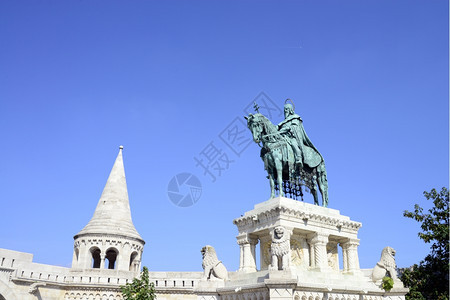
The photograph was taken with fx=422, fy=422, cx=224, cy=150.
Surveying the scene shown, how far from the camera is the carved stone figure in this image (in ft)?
43.7

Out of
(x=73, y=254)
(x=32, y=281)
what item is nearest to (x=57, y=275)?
(x=32, y=281)

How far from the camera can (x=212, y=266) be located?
15805 mm

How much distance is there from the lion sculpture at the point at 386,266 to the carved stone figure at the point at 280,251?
14.6 feet

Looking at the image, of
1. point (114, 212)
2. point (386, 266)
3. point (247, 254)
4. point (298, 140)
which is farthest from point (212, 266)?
point (114, 212)

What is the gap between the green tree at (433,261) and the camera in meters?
20.5

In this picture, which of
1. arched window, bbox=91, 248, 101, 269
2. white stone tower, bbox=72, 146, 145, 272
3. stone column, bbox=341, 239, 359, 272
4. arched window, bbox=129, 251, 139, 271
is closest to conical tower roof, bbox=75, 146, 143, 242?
white stone tower, bbox=72, 146, 145, 272

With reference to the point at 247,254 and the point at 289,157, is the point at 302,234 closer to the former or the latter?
the point at 247,254

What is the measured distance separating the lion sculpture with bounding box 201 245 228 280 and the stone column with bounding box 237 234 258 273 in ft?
2.34

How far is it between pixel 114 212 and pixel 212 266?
25299mm

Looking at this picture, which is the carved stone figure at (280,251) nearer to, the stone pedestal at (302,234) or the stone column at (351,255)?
the stone pedestal at (302,234)

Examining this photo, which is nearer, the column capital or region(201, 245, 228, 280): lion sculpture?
region(201, 245, 228, 280): lion sculpture

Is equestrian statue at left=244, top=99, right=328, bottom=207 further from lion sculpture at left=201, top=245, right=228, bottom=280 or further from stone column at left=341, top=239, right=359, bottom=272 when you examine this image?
lion sculpture at left=201, top=245, right=228, bottom=280

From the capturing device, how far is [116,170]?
1654 inches

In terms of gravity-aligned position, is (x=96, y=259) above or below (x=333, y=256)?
above
